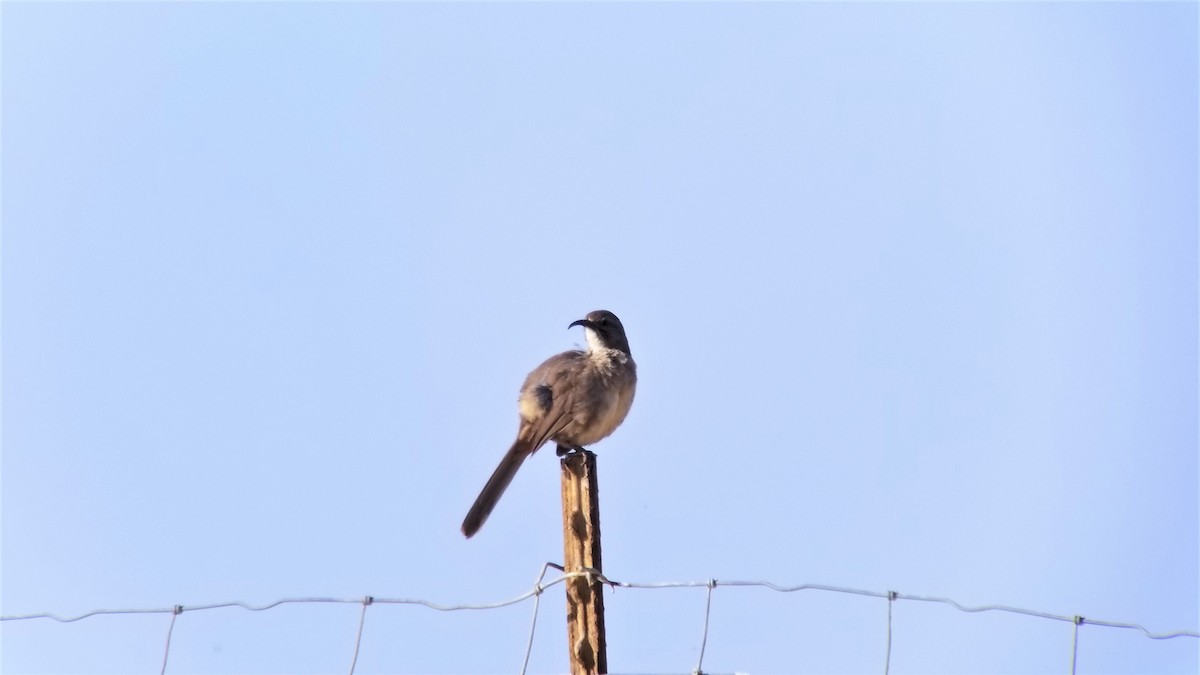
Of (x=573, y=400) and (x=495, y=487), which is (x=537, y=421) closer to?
(x=573, y=400)

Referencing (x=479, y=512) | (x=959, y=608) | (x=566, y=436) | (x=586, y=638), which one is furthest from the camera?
(x=566, y=436)

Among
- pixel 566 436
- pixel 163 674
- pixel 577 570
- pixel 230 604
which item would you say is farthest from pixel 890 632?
pixel 566 436

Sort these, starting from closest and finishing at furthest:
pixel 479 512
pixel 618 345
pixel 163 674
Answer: pixel 163 674 < pixel 479 512 < pixel 618 345

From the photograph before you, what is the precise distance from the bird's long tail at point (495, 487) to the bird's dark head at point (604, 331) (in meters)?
1.30

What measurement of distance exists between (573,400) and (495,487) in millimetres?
1035

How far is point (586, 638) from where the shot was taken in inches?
222

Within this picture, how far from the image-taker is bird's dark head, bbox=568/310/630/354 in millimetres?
9898

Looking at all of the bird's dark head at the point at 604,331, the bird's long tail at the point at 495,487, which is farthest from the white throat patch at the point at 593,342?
the bird's long tail at the point at 495,487

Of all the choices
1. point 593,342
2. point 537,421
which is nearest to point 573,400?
point 537,421

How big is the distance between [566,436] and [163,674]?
3.52 meters

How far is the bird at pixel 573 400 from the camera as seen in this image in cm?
892

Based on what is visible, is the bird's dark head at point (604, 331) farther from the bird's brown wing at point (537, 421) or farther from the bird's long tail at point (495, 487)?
the bird's long tail at point (495, 487)

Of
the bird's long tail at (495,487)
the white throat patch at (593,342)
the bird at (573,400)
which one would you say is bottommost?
the bird's long tail at (495,487)

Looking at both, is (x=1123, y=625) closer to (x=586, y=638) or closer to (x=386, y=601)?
(x=586, y=638)
